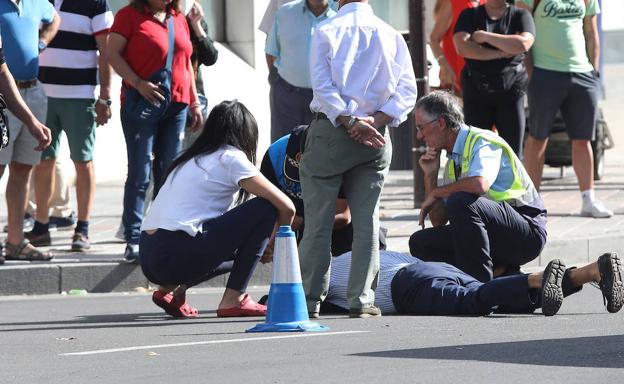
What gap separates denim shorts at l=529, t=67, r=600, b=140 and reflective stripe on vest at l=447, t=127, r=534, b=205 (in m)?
3.29

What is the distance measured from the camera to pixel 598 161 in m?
16.8

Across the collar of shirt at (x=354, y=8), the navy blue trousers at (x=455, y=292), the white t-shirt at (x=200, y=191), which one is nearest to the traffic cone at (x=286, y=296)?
the white t-shirt at (x=200, y=191)

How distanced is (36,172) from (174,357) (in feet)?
16.2

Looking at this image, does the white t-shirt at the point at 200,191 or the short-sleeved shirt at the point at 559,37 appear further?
the short-sleeved shirt at the point at 559,37

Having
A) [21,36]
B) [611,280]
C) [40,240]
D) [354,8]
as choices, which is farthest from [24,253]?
[611,280]

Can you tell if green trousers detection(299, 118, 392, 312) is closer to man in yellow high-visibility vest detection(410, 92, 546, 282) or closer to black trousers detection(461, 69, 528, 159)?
man in yellow high-visibility vest detection(410, 92, 546, 282)

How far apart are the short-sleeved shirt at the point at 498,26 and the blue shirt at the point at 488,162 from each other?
115 inches

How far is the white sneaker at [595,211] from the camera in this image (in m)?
12.9

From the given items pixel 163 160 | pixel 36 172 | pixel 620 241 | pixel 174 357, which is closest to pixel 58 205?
pixel 36 172

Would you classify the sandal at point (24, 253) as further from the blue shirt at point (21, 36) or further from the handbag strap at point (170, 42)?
the handbag strap at point (170, 42)

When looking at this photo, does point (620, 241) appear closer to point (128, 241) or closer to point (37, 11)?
point (128, 241)

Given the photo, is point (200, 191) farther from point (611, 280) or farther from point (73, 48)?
point (73, 48)

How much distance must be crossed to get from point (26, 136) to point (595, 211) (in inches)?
187

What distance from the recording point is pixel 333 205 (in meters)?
8.38
